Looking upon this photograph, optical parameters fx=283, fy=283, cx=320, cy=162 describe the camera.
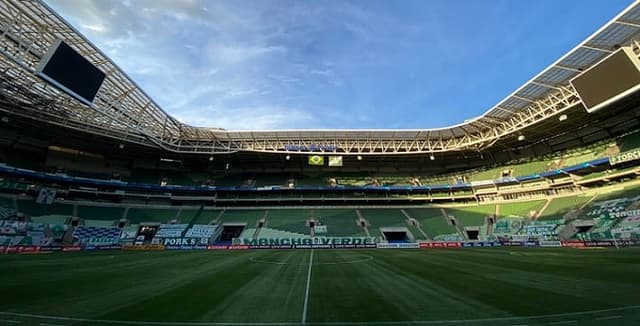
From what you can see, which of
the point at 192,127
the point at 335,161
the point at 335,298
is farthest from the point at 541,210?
the point at 192,127

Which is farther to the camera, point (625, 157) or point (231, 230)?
point (231, 230)

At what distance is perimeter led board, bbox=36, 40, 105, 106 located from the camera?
67.1ft

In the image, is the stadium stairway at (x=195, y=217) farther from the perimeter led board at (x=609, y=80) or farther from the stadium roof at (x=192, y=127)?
the perimeter led board at (x=609, y=80)

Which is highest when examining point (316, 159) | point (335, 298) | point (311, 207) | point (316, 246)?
point (316, 159)

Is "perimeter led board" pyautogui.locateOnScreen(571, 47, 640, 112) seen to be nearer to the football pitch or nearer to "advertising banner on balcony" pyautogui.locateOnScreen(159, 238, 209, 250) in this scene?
the football pitch

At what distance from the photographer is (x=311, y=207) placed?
157 ft

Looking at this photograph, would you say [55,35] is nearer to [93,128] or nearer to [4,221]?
[93,128]

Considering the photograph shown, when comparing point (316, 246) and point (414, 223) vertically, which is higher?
point (414, 223)

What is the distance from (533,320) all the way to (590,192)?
40188 mm

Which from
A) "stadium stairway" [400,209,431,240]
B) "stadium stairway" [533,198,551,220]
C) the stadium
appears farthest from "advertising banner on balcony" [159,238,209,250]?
"stadium stairway" [533,198,551,220]

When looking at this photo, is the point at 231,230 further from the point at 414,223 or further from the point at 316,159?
the point at 414,223

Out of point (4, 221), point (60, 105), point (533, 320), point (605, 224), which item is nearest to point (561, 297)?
point (533, 320)

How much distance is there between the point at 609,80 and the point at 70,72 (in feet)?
143

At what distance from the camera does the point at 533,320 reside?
597 centimetres
